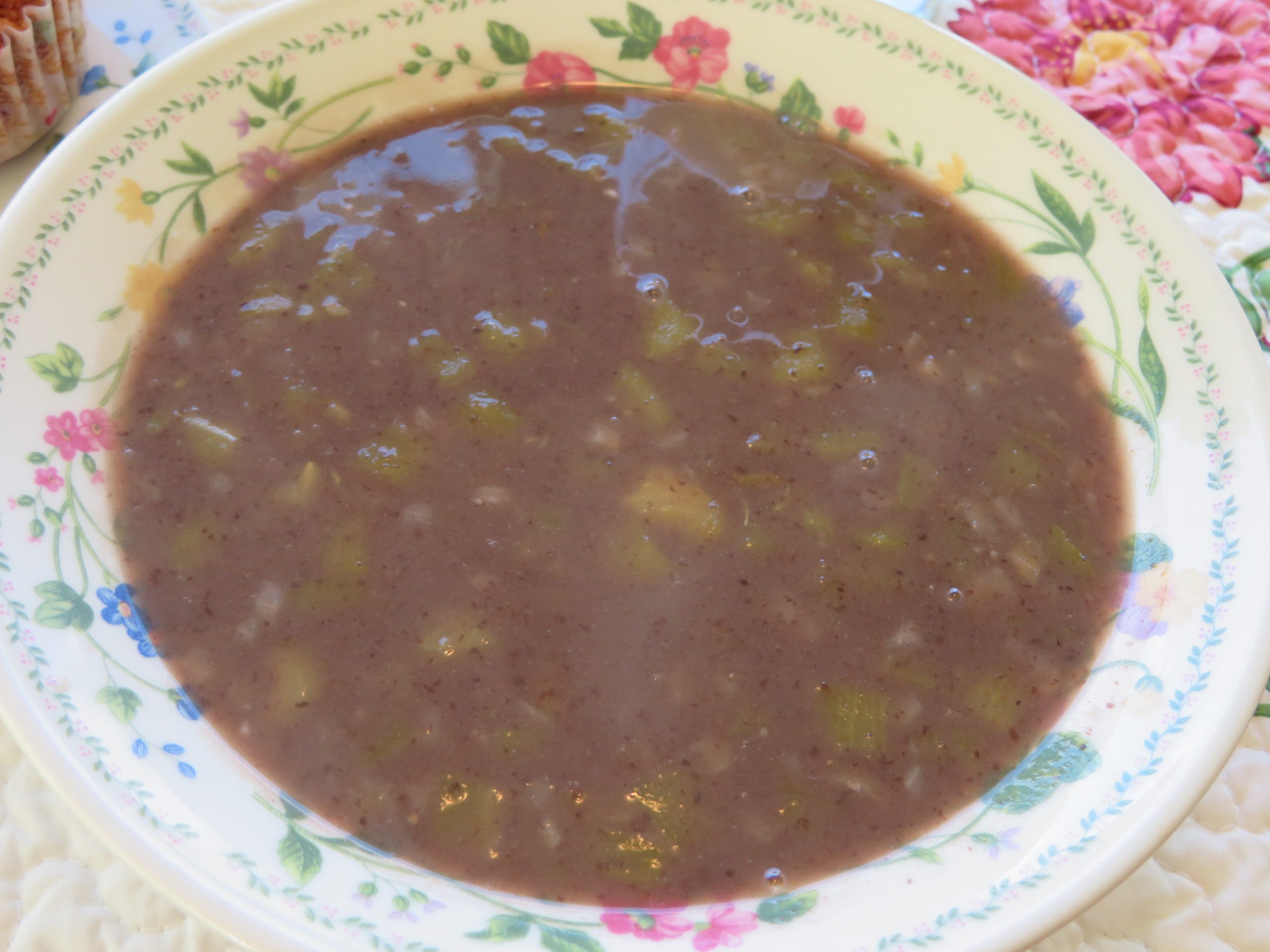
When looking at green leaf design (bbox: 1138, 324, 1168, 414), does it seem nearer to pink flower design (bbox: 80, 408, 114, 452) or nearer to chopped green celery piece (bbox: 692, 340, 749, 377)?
chopped green celery piece (bbox: 692, 340, 749, 377)

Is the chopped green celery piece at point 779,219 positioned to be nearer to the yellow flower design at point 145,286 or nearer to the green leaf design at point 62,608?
the yellow flower design at point 145,286

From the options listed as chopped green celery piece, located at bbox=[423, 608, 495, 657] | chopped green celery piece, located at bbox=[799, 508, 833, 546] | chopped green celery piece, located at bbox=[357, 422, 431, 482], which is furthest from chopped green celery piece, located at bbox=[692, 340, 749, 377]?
chopped green celery piece, located at bbox=[423, 608, 495, 657]

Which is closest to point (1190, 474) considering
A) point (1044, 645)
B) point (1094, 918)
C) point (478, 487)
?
point (1044, 645)

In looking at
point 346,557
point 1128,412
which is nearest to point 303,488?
point 346,557

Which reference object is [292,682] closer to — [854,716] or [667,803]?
[667,803]

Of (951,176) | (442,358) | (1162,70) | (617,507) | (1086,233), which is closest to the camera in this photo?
(617,507)

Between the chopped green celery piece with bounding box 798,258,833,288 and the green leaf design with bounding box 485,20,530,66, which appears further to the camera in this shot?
the green leaf design with bounding box 485,20,530,66

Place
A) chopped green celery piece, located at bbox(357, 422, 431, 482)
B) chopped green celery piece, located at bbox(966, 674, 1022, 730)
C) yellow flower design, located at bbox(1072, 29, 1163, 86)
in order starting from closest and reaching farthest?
chopped green celery piece, located at bbox(966, 674, 1022, 730) → chopped green celery piece, located at bbox(357, 422, 431, 482) → yellow flower design, located at bbox(1072, 29, 1163, 86)

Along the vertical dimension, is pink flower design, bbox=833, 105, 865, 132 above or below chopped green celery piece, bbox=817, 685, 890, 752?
above

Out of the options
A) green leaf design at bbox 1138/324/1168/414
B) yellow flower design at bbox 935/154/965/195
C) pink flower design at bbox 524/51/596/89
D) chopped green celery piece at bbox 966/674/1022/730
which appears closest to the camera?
chopped green celery piece at bbox 966/674/1022/730
